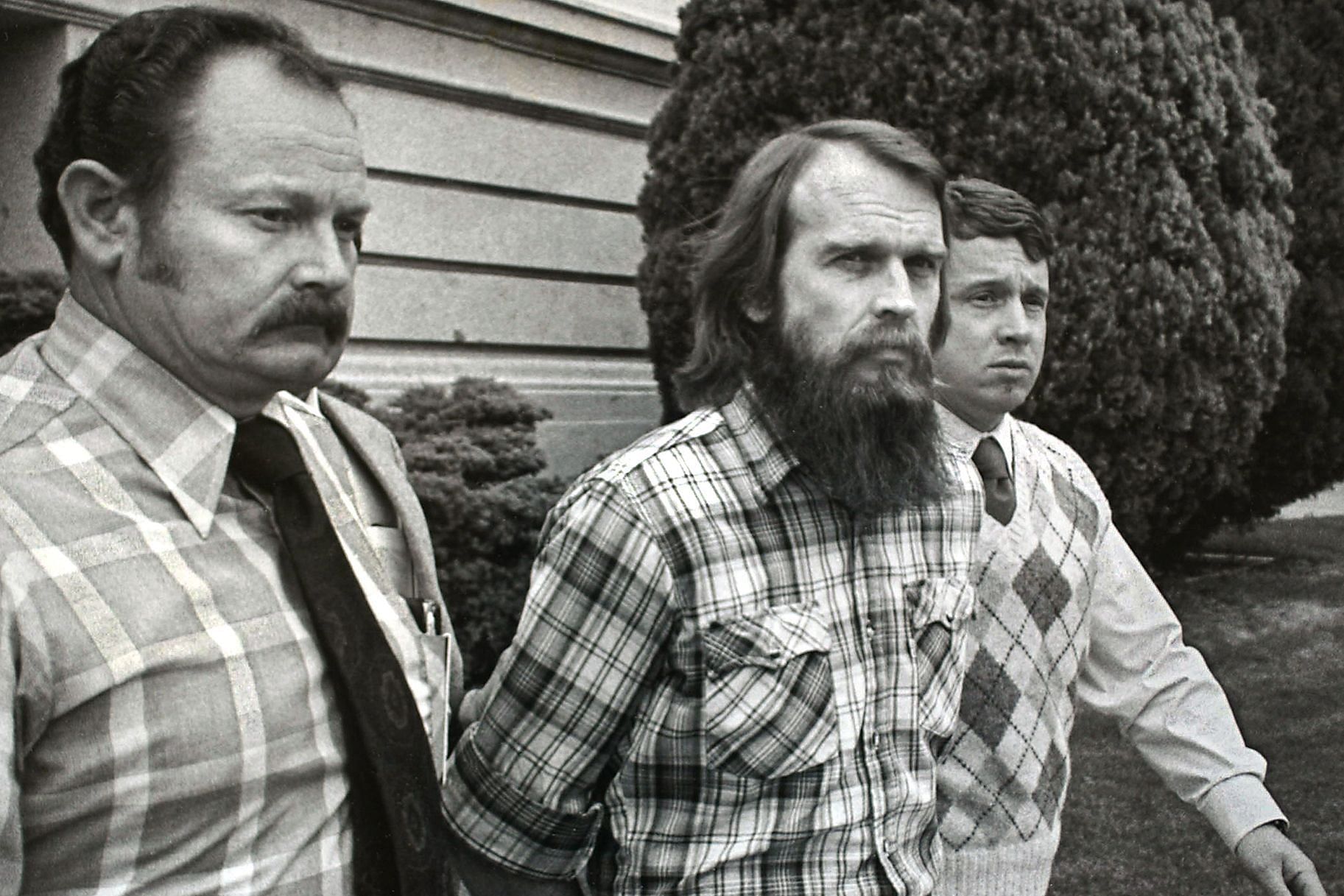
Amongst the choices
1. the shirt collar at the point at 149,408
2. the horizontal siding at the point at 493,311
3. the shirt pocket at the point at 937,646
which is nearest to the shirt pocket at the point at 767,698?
the shirt pocket at the point at 937,646

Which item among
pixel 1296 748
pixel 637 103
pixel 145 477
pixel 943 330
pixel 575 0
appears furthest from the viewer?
pixel 637 103

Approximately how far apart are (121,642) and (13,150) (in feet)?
16.8

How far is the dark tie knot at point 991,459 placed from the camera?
303cm

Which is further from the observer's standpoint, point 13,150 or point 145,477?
point 13,150

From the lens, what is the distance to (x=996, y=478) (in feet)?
9.91

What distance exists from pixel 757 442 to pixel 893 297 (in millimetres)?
340

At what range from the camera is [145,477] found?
169 cm

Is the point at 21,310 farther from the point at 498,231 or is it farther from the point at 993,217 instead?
the point at 498,231

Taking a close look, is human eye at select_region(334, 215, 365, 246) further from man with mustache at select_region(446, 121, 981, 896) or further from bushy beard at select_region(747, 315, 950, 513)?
bushy beard at select_region(747, 315, 950, 513)

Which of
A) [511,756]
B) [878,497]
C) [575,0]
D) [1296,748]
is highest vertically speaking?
[575,0]

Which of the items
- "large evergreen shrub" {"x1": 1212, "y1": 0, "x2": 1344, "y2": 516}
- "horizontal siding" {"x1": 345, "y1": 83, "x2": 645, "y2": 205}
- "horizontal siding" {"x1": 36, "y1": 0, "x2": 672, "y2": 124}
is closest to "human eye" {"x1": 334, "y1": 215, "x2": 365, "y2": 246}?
"horizontal siding" {"x1": 36, "y1": 0, "x2": 672, "y2": 124}

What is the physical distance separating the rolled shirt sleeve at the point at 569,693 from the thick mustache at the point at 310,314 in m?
0.61

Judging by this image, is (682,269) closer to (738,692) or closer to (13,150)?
(13,150)

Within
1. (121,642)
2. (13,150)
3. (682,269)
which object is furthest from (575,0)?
(121,642)
